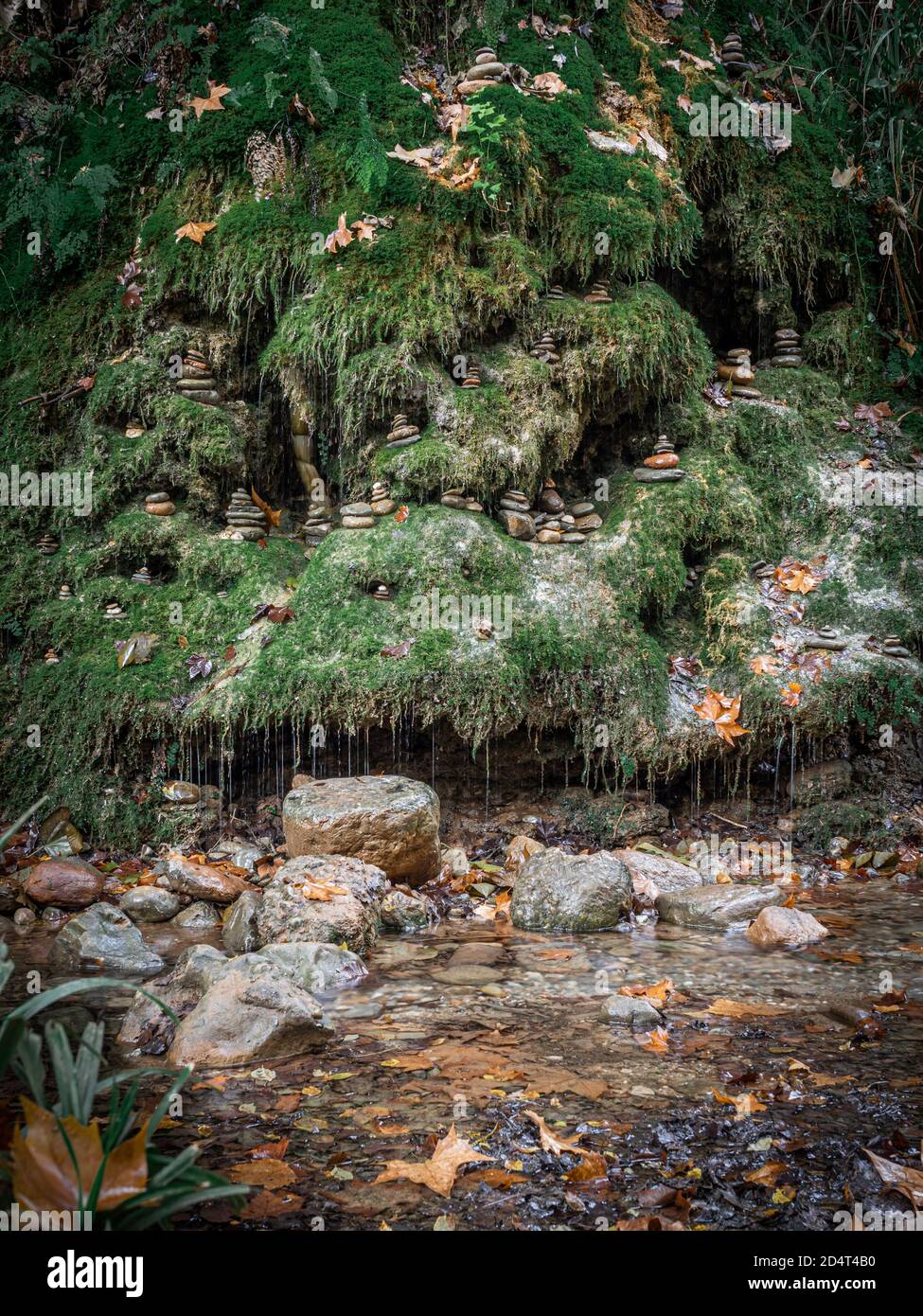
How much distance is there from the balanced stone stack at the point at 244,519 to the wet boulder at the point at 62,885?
333 cm

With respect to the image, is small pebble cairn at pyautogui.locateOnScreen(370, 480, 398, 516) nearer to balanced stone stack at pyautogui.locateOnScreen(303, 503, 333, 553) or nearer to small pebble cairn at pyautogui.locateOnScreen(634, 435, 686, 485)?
balanced stone stack at pyautogui.locateOnScreen(303, 503, 333, 553)

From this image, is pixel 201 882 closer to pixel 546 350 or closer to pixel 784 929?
pixel 784 929

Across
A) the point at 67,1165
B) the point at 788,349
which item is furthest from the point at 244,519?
the point at 67,1165

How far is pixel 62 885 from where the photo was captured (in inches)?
222

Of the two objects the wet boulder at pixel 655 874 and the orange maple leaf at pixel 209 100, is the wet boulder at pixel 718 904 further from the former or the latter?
the orange maple leaf at pixel 209 100

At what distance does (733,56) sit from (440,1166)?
1121cm

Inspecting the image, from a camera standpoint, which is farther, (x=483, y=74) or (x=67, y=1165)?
(x=483, y=74)

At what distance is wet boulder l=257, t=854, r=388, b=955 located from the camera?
4758 mm

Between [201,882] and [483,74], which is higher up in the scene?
[483,74]

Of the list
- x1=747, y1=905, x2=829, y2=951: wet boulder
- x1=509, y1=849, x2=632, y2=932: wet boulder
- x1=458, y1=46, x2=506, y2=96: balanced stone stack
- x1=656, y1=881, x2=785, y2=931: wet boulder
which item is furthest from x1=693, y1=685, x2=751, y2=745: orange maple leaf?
x1=458, y1=46, x2=506, y2=96: balanced stone stack

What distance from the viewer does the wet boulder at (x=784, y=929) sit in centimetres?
486

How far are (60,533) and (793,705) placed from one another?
6.93 m

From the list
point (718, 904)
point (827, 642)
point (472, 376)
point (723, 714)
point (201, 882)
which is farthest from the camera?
point (472, 376)

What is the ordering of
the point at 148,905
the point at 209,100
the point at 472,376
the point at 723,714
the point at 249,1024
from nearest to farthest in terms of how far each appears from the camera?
the point at 249,1024 → the point at 148,905 → the point at 723,714 → the point at 472,376 → the point at 209,100
